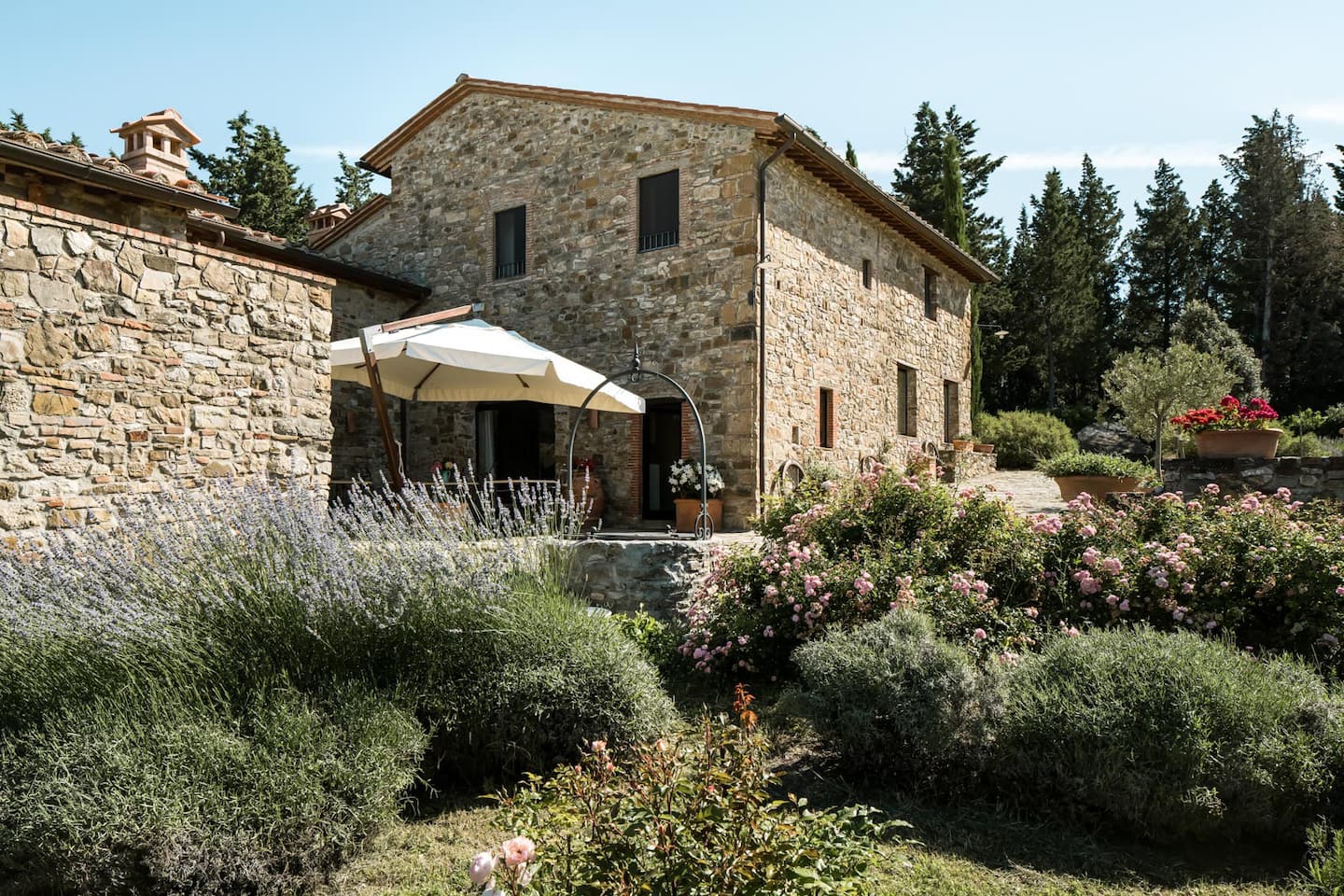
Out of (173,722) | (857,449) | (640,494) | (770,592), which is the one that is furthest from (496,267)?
(173,722)

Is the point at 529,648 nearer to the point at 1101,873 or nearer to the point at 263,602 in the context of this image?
the point at 263,602

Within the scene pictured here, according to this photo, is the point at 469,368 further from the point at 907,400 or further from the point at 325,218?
the point at 907,400

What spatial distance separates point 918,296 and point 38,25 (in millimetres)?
14297

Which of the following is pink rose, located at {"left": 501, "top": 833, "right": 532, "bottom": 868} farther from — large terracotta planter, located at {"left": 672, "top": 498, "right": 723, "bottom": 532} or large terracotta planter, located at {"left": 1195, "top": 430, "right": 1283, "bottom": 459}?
large terracotta planter, located at {"left": 1195, "top": 430, "right": 1283, "bottom": 459}

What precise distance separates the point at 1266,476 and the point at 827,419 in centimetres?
604

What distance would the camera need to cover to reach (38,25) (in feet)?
15.7

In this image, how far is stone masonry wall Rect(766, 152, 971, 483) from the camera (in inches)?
438

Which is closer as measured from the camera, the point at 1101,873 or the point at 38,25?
the point at 1101,873

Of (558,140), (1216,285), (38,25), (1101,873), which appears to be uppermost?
(1216,285)

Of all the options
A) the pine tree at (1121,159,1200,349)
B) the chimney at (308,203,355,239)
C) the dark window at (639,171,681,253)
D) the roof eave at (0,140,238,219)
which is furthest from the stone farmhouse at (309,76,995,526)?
the pine tree at (1121,159,1200,349)

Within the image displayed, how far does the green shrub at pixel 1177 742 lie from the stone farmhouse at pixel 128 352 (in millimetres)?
5979

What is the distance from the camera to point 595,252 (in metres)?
11.9

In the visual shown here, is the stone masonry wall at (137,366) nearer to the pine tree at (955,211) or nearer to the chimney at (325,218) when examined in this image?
the chimney at (325,218)

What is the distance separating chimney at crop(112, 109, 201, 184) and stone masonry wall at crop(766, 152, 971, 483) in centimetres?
738
